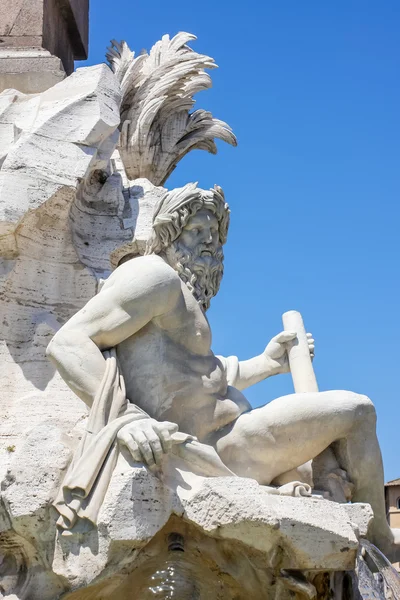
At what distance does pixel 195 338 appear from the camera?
517 cm

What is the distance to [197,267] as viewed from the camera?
5336 millimetres

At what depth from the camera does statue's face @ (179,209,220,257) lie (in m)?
5.39

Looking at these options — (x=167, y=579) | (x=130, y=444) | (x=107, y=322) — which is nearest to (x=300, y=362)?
(x=107, y=322)

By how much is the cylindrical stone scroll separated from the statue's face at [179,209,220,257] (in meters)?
1.01

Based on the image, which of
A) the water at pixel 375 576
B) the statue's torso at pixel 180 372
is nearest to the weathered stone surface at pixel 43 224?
the statue's torso at pixel 180 372

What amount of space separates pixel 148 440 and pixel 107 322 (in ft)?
2.54

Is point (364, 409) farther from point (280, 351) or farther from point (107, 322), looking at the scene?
point (107, 322)

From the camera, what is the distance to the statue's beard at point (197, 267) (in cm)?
531

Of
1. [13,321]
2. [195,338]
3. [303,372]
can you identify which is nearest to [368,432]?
[303,372]

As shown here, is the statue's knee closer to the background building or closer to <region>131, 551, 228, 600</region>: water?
<region>131, 551, 228, 600</region>: water

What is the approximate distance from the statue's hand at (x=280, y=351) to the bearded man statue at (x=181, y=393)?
71 centimetres

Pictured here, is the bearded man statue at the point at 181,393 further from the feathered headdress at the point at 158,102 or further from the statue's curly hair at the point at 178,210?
Answer: the feathered headdress at the point at 158,102

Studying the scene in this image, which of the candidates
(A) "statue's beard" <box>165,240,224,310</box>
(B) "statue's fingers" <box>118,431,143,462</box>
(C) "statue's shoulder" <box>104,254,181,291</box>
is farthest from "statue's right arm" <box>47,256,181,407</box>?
(B) "statue's fingers" <box>118,431,143,462</box>

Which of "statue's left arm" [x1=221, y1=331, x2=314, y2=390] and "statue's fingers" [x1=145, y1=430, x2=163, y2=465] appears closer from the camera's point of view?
"statue's fingers" [x1=145, y1=430, x2=163, y2=465]
